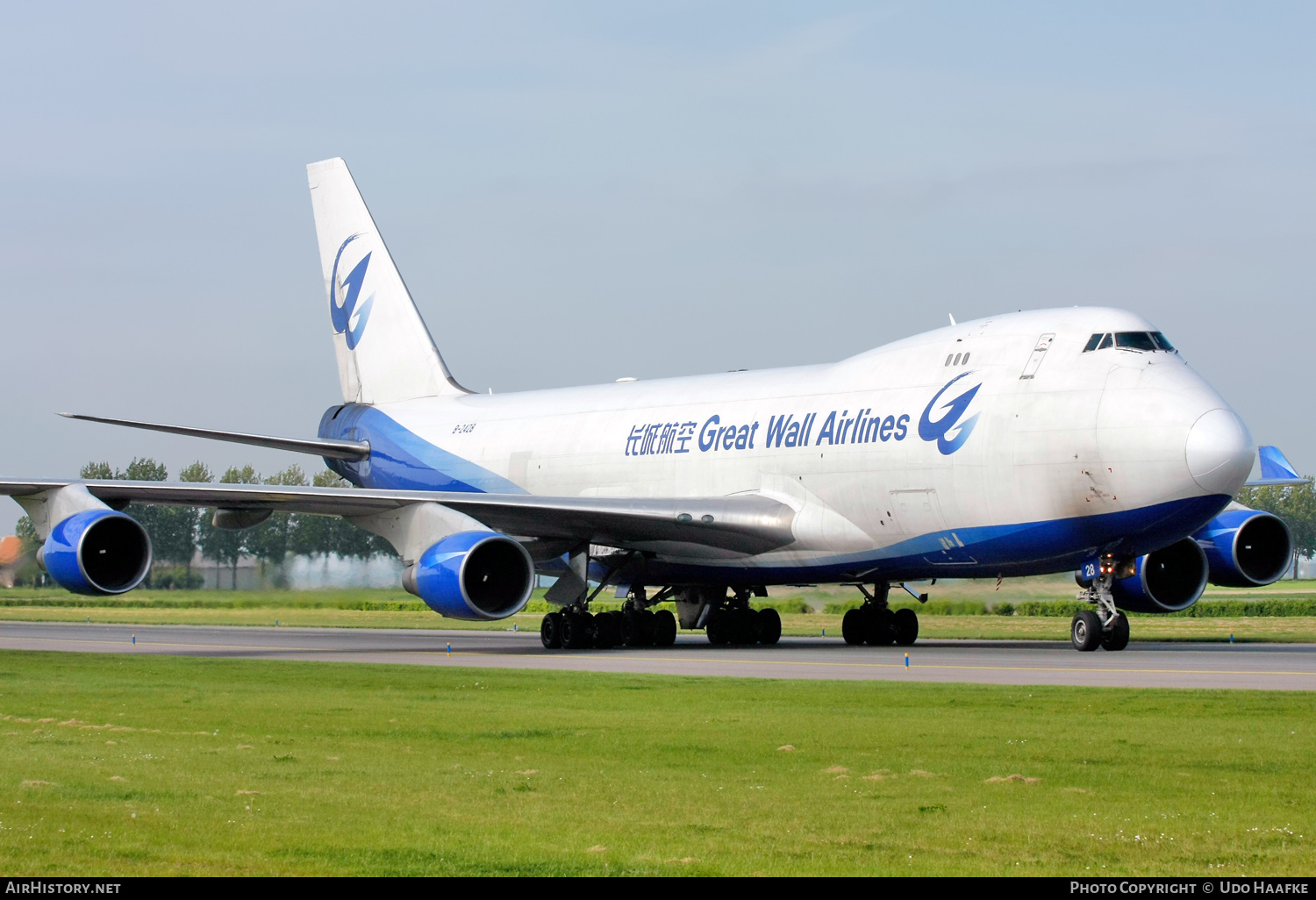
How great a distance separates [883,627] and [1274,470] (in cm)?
852

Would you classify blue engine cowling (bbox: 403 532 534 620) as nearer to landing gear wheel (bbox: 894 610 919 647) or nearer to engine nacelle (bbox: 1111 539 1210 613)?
landing gear wheel (bbox: 894 610 919 647)

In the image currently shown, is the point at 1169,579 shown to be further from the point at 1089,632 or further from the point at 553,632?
the point at 553,632

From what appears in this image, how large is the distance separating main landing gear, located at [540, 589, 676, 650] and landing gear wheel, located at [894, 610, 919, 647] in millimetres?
3916

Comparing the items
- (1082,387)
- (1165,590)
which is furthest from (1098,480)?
(1165,590)

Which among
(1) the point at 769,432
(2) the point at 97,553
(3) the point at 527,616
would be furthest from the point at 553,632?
(3) the point at 527,616

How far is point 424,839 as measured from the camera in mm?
7664

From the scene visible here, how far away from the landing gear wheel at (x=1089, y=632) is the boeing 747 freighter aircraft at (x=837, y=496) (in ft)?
0.11

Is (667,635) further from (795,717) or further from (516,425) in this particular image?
(795,717)

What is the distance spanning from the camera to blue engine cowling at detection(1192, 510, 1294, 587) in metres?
24.7

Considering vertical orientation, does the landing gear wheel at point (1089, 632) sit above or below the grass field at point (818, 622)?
above

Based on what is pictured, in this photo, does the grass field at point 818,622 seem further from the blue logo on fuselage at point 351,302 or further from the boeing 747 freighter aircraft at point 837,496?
the blue logo on fuselage at point 351,302

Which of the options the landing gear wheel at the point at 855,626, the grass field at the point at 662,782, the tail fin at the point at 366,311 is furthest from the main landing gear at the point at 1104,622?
the tail fin at the point at 366,311

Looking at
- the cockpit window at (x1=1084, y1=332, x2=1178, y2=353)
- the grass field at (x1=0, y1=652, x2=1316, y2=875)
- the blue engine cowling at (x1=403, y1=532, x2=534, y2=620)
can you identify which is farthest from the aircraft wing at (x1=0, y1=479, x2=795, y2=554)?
the grass field at (x1=0, y1=652, x2=1316, y2=875)

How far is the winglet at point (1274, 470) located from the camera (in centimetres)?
2814
